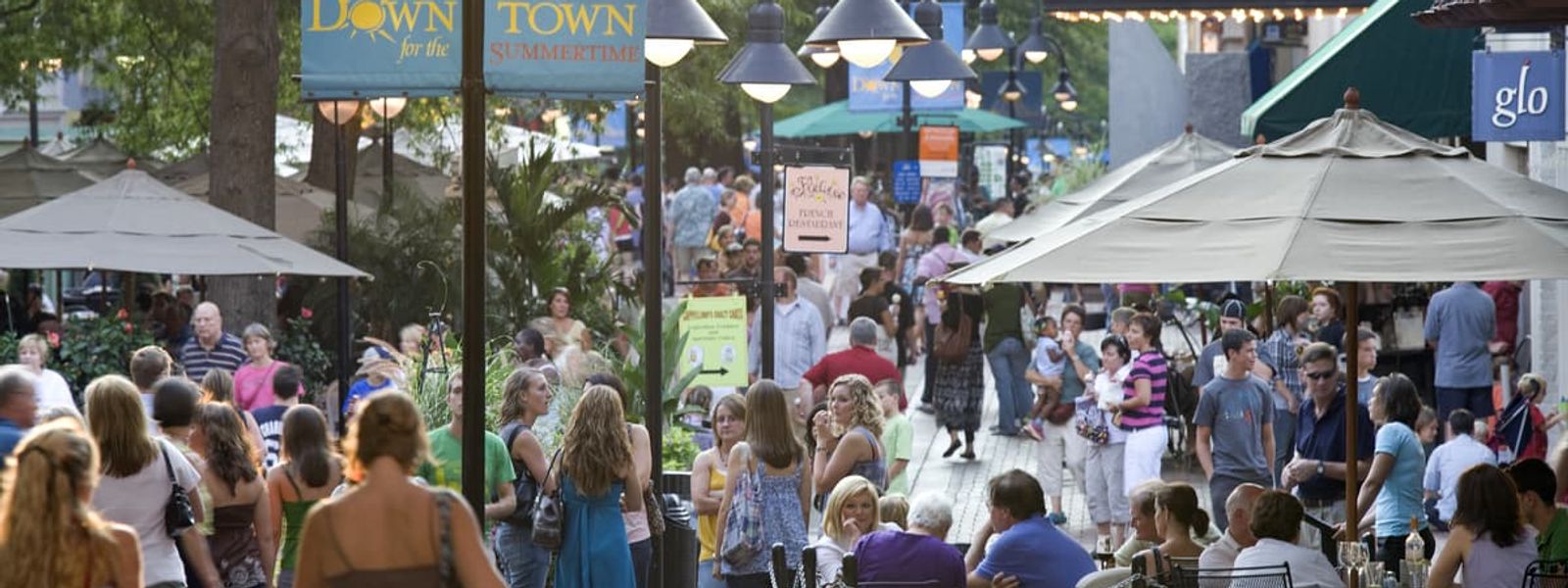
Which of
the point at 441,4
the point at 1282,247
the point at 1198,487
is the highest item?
the point at 441,4

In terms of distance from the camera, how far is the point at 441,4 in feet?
33.1

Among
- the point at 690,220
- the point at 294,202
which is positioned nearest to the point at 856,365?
the point at 294,202

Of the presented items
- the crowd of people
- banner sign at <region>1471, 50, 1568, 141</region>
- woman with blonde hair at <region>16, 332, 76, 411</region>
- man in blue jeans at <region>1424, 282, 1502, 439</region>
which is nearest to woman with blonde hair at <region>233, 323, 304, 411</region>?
the crowd of people

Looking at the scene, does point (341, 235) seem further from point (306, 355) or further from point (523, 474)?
point (523, 474)

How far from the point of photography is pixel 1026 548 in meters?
10.0

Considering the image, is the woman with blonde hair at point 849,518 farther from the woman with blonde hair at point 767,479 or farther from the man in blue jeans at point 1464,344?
the man in blue jeans at point 1464,344

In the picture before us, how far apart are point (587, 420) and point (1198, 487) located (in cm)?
921

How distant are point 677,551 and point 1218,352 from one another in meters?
5.76

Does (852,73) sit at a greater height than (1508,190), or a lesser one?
greater

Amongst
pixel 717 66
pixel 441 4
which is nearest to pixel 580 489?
pixel 441 4

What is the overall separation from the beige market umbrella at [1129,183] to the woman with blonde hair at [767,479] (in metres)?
6.61

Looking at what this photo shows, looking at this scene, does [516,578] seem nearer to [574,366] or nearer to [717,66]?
[574,366]

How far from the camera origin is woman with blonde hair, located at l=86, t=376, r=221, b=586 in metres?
9.12

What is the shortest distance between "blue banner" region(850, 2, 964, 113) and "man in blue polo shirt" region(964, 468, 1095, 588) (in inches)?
925
